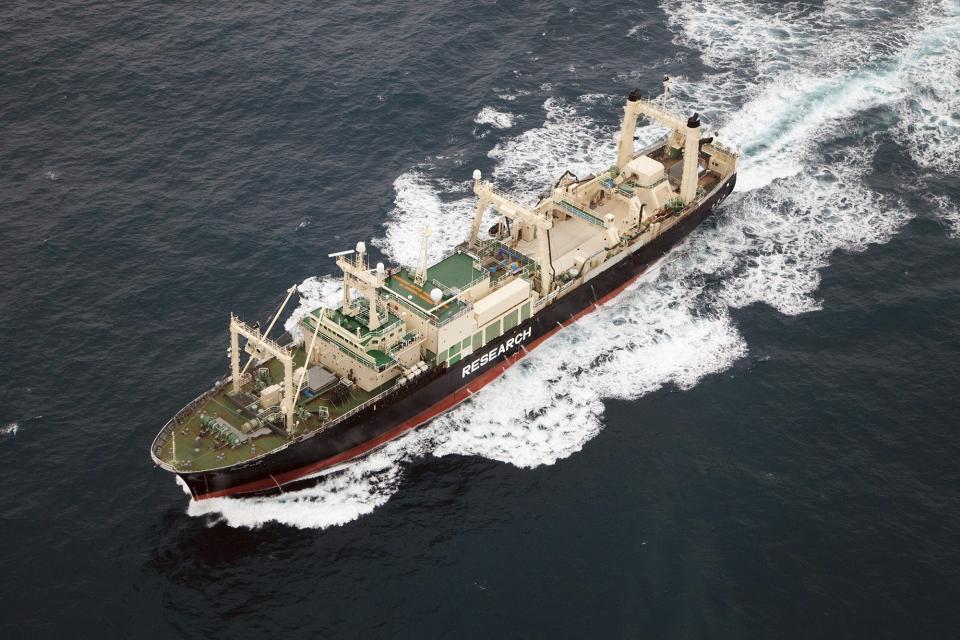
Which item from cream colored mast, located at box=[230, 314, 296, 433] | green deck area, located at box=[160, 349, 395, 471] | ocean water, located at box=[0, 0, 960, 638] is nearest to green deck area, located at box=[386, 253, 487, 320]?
green deck area, located at box=[160, 349, 395, 471]

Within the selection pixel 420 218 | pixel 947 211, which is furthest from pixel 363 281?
pixel 947 211

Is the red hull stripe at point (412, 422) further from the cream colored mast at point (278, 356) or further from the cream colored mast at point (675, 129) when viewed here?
the cream colored mast at point (675, 129)

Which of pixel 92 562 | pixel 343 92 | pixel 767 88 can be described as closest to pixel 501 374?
pixel 92 562

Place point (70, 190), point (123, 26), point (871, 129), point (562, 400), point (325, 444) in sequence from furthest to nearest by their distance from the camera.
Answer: point (123, 26), point (871, 129), point (70, 190), point (562, 400), point (325, 444)

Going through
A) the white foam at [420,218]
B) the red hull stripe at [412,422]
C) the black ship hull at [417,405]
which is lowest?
the red hull stripe at [412,422]

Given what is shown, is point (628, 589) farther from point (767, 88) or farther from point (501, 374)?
point (767, 88)

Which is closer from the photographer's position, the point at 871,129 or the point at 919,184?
the point at 919,184

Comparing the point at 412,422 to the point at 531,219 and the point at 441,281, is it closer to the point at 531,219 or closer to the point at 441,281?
the point at 441,281

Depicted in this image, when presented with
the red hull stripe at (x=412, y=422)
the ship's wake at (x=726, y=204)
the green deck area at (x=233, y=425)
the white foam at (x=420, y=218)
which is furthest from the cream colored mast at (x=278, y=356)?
the white foam at (x=420, y=218)
